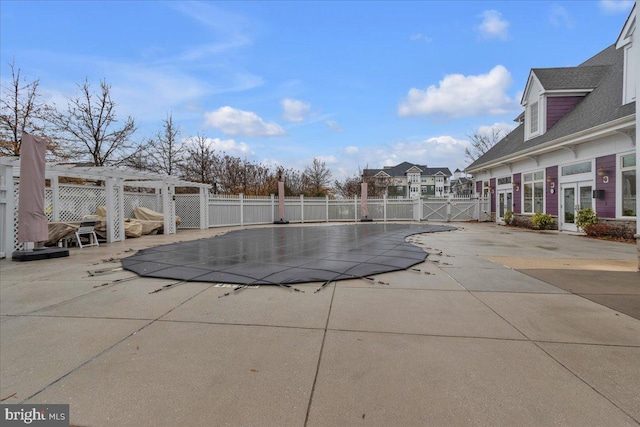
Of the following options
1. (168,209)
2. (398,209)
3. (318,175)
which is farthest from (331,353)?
(318,175)

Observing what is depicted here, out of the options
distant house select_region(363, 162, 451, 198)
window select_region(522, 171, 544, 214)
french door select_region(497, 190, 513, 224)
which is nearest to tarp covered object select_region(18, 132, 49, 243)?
window select_region(522, 171, 544, 214)

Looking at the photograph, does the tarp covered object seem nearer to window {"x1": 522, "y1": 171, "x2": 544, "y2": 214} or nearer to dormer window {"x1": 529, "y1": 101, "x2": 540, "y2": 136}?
window {"x1": 522, "y1": 171, "x2": 544, "y2": 214}

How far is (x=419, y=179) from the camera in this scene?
58344 mm

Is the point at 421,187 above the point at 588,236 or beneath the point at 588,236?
above

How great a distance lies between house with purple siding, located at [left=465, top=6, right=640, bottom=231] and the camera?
9.62 m

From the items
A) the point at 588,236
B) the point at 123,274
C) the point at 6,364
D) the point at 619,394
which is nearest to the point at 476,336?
the point at 619,394

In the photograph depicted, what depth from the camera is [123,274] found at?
5.23 metres

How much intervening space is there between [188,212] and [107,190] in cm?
527

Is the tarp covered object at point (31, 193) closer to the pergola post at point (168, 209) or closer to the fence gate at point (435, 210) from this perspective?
the pergola post at point (168, 209)

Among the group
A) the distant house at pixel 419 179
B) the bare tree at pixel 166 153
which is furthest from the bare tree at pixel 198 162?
the distant house at pixel 419 179

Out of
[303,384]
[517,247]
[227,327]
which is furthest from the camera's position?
[517,247]

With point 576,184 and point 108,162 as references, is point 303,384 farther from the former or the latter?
point 108,162

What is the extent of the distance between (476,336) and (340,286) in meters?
1.98

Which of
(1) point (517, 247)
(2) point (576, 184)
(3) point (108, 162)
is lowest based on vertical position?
(1) point (517, 247)
